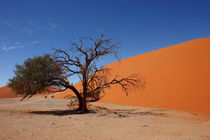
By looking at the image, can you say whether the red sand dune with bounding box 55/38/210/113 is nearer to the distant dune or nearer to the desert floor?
the distant dune

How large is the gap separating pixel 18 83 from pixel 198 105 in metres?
12.8

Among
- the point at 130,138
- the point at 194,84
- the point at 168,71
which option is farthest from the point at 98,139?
the point at 168,71

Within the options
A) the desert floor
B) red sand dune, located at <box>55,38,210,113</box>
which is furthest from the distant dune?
the desert floor

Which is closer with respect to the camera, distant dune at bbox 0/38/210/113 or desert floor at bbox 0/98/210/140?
desert floor at bbox 0/98/210/140

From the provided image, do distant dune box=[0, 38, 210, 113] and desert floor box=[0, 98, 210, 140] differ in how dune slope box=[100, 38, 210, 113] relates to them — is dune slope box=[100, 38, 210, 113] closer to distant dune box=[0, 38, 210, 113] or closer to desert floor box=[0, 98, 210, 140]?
distant dune box=[0, 38, 210, 113]

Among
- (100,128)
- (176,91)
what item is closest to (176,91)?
(176,91)

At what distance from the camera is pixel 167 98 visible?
48.5 feet

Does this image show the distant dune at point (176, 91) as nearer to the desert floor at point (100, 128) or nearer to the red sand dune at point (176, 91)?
the red sand dune at point (176, 91)

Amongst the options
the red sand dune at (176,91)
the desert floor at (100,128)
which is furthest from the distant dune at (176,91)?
the desert floor at (100,128)

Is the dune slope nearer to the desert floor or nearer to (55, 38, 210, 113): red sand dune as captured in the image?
(55, 38, 210, 113): red sand dune

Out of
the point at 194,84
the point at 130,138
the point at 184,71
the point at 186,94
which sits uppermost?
the point at 184,71

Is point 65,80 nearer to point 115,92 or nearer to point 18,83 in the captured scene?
point 18,83

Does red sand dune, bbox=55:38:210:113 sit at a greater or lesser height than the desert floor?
greater

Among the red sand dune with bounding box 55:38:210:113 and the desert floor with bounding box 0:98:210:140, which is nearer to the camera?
the desert floor with bounding box 0:98:210:140
